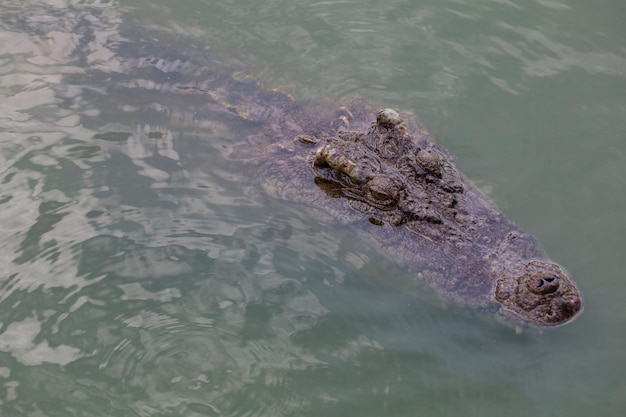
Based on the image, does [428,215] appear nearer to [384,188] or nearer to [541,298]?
[384,188]

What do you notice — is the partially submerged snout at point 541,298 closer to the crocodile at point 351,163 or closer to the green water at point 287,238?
the crocodile at point 351,163

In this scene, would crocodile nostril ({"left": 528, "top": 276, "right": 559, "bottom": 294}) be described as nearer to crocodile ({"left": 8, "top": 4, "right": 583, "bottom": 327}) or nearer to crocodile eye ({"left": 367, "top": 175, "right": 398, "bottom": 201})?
crocodile ({"left": 8, "top": 4, "right": 583, "bottom": 327})

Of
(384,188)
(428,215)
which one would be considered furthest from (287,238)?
(428,215)

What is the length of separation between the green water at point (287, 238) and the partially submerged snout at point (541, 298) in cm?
15

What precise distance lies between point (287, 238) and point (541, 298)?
2228 mm

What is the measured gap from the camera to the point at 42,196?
19.2ft

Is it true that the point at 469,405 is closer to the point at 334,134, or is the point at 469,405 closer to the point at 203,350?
the point at 203,350

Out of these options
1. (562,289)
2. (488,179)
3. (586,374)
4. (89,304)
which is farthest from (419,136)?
(89,304)

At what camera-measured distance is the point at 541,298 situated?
4598 millimetres

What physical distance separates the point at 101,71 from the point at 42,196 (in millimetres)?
2082

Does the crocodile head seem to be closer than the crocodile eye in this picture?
Yes

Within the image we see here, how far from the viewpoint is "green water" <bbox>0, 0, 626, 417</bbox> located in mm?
4504

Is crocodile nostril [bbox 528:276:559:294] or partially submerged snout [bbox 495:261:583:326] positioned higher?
crocodile nostril [bbox 528:276:559:294]

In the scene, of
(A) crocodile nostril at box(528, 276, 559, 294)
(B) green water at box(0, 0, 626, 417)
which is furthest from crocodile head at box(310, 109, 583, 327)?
(B) green water at box(0, 0, 626, 417)
